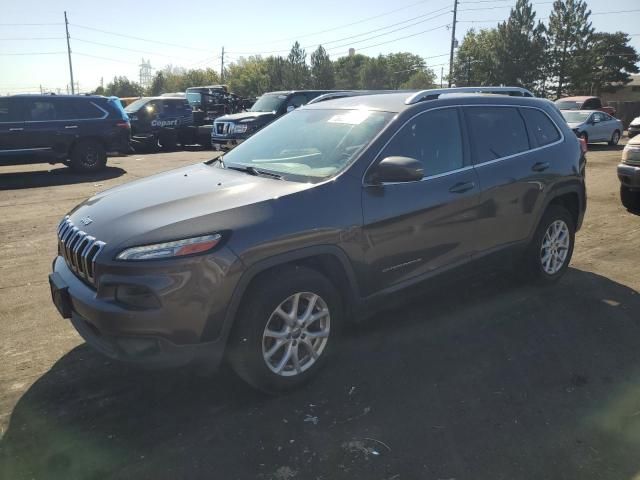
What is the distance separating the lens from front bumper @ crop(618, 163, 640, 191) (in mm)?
7582

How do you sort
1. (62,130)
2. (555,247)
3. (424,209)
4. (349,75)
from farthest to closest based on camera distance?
(349,75) < (62,130) < (555,247) < (424,209)

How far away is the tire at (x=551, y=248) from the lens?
4.82 m

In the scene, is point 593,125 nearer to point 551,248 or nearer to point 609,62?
point 551,248

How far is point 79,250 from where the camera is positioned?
10.0 ft

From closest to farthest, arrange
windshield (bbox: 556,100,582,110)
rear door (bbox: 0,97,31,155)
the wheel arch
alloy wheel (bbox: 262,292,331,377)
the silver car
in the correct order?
the wheel arch → alloy wheel (bbox: 262,292,331,377) → rear door (bbox: 0,97,31,155) → the silver car → windshield (bbox: 556,100,582,110)

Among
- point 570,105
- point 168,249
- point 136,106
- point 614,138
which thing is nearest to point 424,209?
point 168,249

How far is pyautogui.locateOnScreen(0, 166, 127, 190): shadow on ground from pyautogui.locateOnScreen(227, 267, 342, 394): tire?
9.80m

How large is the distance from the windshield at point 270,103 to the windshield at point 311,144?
39.2 feet

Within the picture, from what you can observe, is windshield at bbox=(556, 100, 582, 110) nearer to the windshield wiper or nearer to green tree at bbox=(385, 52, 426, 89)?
the windshield wiper

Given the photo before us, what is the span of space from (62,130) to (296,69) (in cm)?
7565

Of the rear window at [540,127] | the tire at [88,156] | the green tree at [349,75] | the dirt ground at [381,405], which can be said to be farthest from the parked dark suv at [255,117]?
the green tree at [349,75]

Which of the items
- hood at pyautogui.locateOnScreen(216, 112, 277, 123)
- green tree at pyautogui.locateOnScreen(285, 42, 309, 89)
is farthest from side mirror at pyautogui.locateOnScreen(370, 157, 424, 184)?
green tree at pyautogui.locateOnScreen(285, 42, 309, 89)

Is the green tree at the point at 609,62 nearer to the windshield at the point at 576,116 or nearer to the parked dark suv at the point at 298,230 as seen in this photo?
the windshield at the point at 576,116

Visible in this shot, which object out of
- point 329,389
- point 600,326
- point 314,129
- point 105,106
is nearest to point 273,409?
point 329,389
